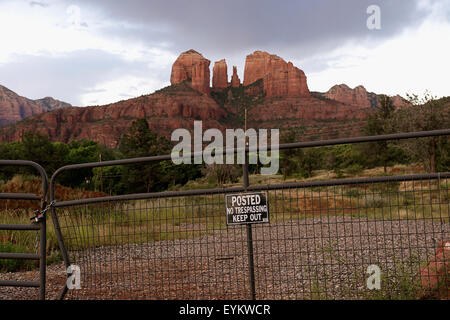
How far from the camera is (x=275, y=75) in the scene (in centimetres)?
17262

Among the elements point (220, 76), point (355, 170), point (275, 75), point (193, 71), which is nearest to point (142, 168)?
point (355, 170)

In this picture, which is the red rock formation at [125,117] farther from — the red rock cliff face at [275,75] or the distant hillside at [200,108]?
the red rock cliff face at [275,75]

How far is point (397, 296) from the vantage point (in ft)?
14.9

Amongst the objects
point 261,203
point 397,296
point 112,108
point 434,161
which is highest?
point 112,108

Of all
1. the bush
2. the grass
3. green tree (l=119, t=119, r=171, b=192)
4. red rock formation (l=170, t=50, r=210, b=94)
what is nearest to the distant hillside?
red rock formation (l=170, t=50, r=210, b=94)

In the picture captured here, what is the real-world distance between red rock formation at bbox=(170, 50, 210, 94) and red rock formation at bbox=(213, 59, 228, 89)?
8535 mm

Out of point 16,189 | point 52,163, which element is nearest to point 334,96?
point 52,163

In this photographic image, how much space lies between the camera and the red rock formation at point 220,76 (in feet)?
630

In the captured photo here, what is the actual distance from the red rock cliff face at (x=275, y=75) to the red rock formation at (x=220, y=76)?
980 cm

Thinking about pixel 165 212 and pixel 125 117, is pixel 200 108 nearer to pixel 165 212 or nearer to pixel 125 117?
pixel 125 117

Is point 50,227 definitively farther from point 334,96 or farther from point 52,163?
point 334,96

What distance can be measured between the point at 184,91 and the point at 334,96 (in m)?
79.3

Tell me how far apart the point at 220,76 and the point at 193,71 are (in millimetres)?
15924
